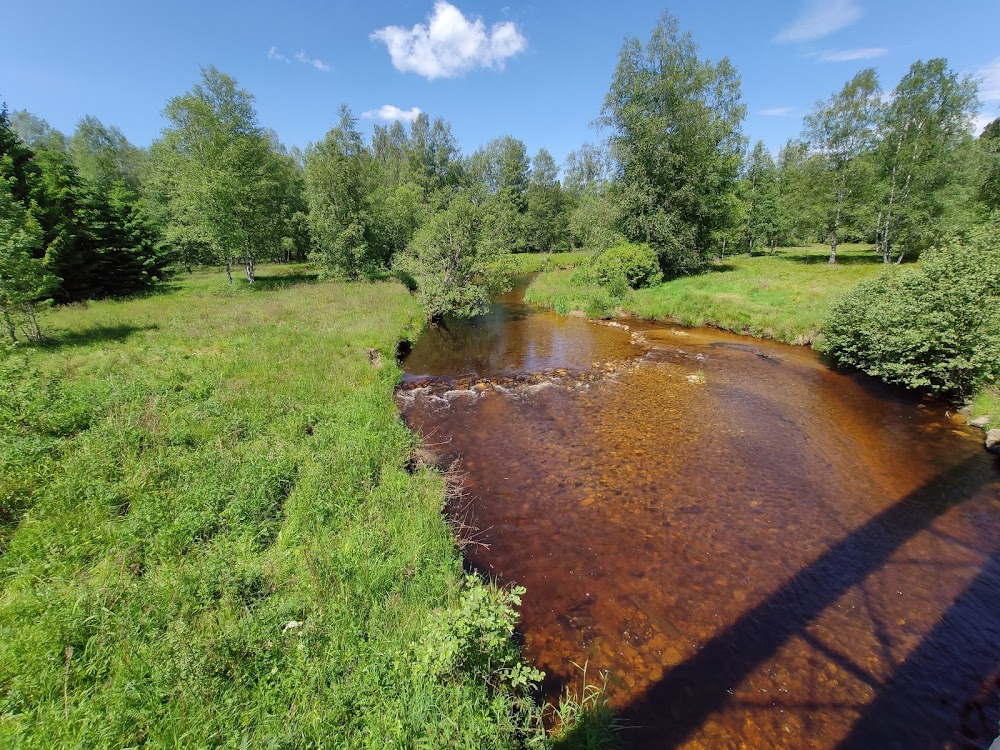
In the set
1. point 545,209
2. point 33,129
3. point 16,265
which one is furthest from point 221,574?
point 33,129

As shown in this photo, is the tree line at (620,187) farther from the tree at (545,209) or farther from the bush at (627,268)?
the tree at (545,209)

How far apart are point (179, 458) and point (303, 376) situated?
4.89 meters

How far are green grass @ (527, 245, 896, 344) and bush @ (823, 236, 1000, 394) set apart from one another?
4.77 metres

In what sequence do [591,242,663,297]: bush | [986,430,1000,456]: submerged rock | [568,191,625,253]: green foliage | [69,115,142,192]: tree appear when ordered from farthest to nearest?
[69,115,142,192]: tree → [568,191,625,253]: green foliage → [591,242,663,297]: bush → [986,430,1000,456]: submerged rock

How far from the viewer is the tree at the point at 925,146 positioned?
2800 cm

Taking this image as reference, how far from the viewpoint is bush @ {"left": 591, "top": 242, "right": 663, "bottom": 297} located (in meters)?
28.9

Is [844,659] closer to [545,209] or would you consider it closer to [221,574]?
[221,574]

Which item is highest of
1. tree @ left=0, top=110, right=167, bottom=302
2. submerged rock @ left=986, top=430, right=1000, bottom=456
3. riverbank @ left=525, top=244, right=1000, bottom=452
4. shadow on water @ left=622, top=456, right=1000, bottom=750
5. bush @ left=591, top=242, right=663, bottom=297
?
tree @ left=0, top=110, right=167, bottom=302

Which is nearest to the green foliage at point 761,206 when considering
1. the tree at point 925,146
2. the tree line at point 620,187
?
the tree line at point 620,187

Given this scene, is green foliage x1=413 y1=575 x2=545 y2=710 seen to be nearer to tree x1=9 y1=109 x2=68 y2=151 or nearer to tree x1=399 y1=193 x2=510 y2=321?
tree x1=399 y1=193 x2=510 y2=321

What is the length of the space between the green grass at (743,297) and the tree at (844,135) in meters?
6.08

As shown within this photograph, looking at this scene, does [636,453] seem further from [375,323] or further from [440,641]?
[375,323]

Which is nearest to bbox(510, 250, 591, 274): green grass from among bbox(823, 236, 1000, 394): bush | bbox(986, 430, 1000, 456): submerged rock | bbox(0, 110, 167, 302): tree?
bbox(0, 110, 167, 302): tree

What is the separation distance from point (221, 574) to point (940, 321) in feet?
60.7
